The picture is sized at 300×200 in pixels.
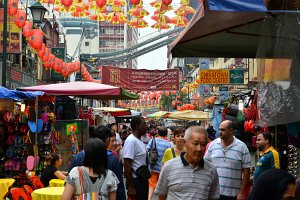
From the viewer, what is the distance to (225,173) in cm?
761

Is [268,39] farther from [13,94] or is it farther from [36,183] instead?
[13,94]

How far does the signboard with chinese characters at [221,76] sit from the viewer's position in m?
23.8

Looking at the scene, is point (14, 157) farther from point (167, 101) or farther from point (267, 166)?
point (167, 101)

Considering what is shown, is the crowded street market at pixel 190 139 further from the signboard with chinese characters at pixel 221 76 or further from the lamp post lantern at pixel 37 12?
the signboard with chinese characters at pixel 221 76

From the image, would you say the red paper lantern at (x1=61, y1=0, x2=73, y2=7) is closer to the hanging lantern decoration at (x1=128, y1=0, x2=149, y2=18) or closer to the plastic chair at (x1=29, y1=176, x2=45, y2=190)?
the hanging lantern decoration at (x1=128, y1=0, x2=149, y2=18)

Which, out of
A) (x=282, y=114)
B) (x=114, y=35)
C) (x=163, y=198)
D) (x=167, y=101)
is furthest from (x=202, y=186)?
(x=114, y=35)

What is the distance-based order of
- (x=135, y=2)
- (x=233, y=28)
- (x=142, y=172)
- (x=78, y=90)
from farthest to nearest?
1. (x=135, y=2)
2. (x=78, y=90)
3. (x=142, y=172)
4. (x=233, y=28)

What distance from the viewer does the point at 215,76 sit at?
78.9 feet

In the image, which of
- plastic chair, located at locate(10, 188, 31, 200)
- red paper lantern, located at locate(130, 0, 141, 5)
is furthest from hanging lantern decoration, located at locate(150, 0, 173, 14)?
plastic chair, located at locate(10, 188, 31, 200)

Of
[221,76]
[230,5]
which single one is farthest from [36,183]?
[221,76]

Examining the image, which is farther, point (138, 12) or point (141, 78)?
point (141, 78)

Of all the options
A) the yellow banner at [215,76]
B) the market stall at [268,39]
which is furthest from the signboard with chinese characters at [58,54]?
the market stall at [268,39]

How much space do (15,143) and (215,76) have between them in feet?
44.0

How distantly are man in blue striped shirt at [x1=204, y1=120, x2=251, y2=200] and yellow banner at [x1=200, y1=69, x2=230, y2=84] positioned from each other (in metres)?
16.1
